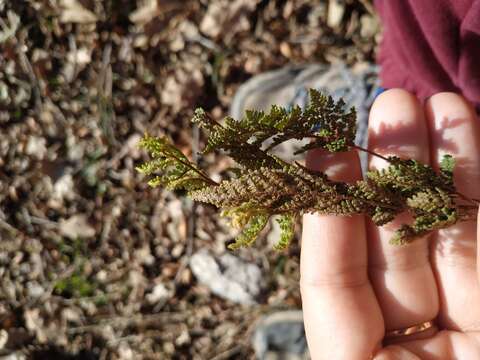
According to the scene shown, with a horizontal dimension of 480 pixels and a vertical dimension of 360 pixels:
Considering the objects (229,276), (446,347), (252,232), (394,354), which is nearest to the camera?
(252,232)

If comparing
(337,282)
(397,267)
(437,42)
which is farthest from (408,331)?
(437,42)

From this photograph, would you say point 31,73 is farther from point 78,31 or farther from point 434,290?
point 434,290

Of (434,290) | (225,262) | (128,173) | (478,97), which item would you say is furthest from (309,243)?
(128,173)

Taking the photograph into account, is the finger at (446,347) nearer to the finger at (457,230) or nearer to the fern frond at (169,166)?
the finger at (457,230)

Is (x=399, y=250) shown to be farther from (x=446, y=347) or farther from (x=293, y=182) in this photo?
(x=293, y=182)

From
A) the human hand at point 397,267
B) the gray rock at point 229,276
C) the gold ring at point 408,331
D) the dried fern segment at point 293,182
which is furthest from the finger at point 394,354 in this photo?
the gray rock at point 229,276

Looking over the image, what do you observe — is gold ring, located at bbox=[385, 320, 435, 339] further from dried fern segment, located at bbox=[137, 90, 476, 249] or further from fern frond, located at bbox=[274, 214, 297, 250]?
fern frond, located at bbox=[274, 214, 297, 250]

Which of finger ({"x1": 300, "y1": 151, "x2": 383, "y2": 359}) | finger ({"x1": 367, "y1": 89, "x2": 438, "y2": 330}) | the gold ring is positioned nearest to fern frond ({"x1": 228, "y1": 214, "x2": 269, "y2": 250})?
finger ({"x1": 300, "y1": 151, "x2": 383, "y2": 359})
